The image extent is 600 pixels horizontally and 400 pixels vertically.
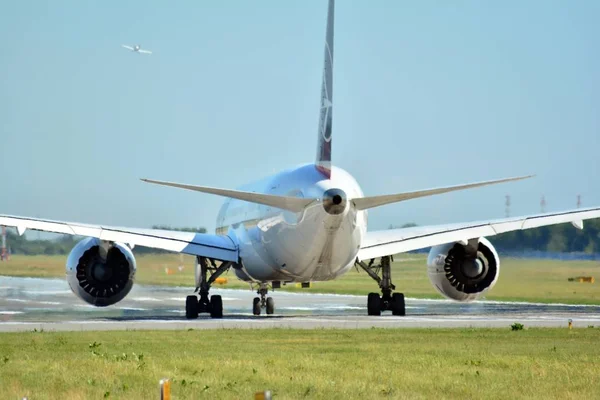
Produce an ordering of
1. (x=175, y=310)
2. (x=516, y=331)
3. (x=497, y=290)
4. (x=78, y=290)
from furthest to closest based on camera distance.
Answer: (x=497, y=290)
(x=175, y=310)
(x=78, y=290)
(x=516, y=331)

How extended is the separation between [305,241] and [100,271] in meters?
8.20

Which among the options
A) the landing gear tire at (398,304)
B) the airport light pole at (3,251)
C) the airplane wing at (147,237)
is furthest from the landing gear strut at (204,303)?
the airport light pole at (3,251)

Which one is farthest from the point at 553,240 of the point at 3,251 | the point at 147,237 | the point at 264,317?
the point at 3,251

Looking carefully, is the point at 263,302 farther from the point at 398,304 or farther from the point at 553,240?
the point at 553,240

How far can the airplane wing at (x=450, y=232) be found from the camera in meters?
42.1

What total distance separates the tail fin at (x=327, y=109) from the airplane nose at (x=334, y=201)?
3.00 feet

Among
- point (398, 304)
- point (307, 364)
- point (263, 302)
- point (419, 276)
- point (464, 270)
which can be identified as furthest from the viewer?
point (419, 276)

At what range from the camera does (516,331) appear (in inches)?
1286

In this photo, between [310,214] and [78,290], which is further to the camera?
[78,290]

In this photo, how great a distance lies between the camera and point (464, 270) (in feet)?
143

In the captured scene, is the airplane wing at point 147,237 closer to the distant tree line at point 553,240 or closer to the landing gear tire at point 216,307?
the landing gear tire at point 216,307

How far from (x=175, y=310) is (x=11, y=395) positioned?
29.5 m

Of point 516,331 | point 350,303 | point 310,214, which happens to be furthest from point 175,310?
point 516,331

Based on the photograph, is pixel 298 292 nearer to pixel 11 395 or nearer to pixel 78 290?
pixel 78 290
